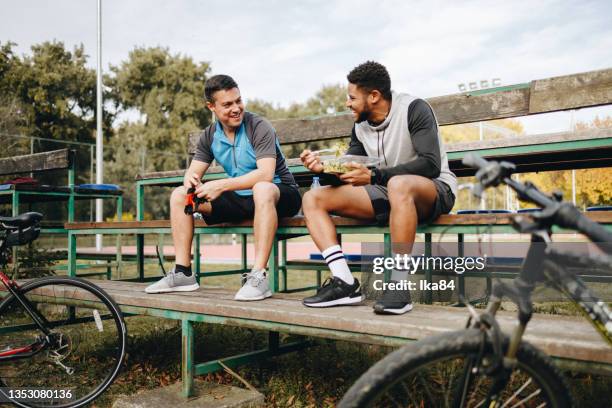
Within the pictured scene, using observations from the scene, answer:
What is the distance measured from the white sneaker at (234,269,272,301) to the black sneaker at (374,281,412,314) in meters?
0.73

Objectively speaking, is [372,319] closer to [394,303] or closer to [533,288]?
[394,303]

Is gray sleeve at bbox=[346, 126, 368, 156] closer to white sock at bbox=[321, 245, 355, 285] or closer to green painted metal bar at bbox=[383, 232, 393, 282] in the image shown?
green painted metal bar at bbox=[383, 232, 393, 282]

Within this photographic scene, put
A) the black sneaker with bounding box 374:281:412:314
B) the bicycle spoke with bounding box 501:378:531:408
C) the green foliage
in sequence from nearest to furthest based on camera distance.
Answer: the bicycle spoke with bounding box 501:378:531:408, the black sneaker with bounding box 374:281:412:314, the green foliage

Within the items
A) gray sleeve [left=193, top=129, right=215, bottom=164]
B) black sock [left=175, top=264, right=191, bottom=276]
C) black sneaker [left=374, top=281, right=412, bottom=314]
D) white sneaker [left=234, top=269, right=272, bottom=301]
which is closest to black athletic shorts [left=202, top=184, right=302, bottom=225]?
black sock [left=175, top=264, right=191, bottom=276]

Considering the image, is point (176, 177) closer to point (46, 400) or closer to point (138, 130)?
point (46, 400)

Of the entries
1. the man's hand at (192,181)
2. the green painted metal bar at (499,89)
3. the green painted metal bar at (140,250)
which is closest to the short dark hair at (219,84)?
the man's hand at (192,181)

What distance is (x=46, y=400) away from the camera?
3.05 meters

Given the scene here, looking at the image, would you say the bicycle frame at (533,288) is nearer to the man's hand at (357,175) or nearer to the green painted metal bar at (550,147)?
the man's hand at (357,175)

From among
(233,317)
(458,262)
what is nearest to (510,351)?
(458,262)

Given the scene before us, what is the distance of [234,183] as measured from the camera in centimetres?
324

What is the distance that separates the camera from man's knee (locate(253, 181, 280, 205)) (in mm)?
3084

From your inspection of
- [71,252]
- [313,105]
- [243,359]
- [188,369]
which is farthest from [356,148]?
[313,105]

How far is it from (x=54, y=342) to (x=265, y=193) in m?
1.42

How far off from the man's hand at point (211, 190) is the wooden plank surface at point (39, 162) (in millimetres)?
3163
